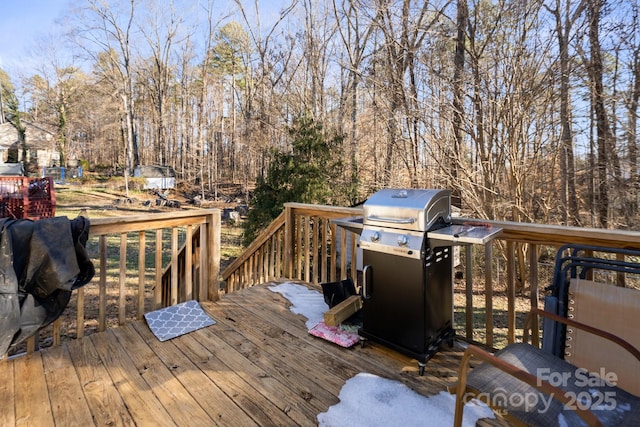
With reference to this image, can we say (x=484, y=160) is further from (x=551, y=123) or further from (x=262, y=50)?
(x=262, y=50)

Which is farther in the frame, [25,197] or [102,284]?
[25,197]

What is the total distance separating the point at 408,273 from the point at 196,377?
55.0 inches

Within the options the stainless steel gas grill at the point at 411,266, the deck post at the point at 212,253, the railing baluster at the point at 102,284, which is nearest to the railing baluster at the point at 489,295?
the stainless steel gas grill at the point at 411,266

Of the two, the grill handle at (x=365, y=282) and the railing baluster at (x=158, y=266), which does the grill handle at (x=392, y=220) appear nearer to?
the grill handle at (x=365, y=282)

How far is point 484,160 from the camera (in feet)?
16.1

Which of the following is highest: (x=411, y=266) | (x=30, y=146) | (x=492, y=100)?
(x=30, y=146)

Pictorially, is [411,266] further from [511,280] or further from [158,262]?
[158,262]

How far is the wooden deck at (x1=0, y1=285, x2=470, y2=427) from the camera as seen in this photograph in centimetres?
→ 168

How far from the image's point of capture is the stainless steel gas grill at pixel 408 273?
200 centimetres

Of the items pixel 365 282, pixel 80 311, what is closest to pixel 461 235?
pixel 365 282

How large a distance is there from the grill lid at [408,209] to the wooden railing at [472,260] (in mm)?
373

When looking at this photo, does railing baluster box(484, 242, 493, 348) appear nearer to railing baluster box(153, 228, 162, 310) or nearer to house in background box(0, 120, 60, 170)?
railing baluster box(153, 228, 162, 310)

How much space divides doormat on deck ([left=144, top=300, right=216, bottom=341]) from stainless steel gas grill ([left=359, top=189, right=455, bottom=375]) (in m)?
1.33

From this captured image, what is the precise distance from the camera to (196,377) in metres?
1.98
